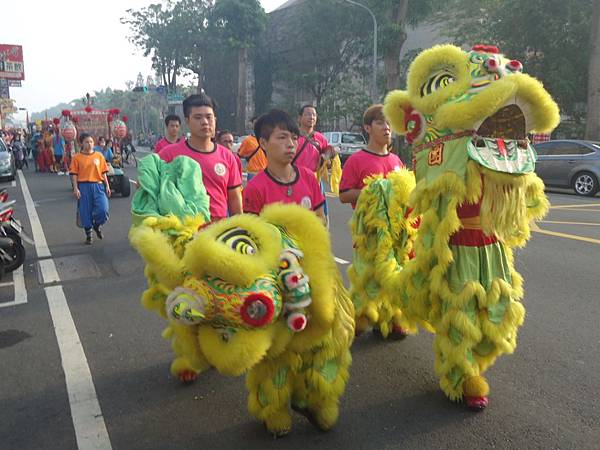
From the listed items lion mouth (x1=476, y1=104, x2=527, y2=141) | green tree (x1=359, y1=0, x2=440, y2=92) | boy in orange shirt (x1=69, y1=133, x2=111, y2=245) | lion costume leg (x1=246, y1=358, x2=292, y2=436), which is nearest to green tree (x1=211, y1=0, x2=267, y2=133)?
green tree (x1=359, y1=0, x2=440, y2=92)

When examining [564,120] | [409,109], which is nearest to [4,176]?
[409,109]

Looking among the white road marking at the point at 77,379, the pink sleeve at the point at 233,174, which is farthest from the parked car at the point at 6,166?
the pink sleeve at the point at 233,174

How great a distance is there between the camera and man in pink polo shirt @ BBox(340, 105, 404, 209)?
3998 millimetres

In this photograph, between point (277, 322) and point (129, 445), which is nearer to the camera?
point (277, 322)

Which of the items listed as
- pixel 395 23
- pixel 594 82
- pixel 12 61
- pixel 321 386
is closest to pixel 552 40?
pixel 594 82

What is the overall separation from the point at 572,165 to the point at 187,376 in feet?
40.3

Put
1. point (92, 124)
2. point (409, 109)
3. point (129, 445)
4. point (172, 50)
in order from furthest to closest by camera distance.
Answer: point (172, 50) < point (92, 124) < point (409, 109) < point (129, 445)

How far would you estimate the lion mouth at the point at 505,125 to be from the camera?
2822mm

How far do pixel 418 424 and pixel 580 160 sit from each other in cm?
1190

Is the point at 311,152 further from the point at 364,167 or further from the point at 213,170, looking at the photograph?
the point at 213,170

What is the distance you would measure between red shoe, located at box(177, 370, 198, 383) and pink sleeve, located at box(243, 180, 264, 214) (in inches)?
46.4

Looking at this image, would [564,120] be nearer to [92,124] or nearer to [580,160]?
[580,160]

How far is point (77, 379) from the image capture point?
3.46 meters

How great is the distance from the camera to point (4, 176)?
16328 millimetres
